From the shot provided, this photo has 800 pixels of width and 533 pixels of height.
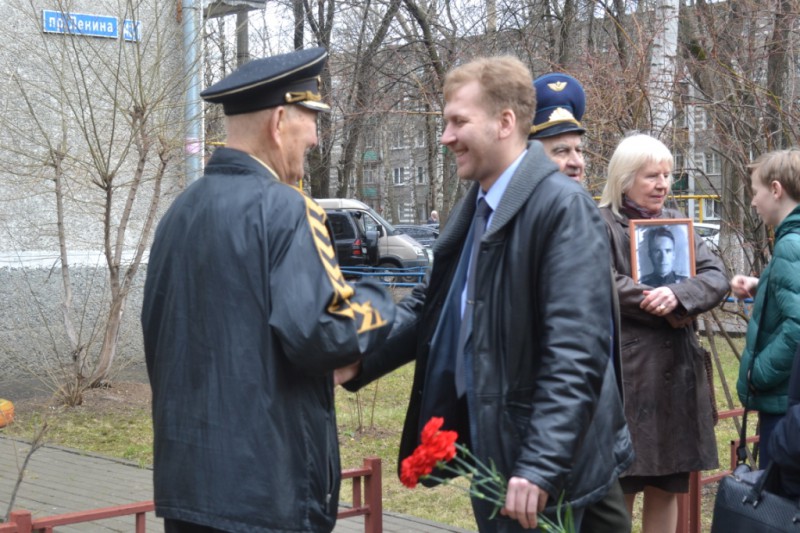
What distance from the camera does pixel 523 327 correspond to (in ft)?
9.48

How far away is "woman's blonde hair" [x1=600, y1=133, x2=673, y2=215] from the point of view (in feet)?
14.2

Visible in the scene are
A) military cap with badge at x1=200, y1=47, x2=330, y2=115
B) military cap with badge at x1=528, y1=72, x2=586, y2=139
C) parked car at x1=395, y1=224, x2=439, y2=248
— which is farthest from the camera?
parked car at x1=395, y1=224, x2=439, y2=248

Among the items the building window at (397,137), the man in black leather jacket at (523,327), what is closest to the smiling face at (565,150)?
the man in black leather jacket at (523,327)

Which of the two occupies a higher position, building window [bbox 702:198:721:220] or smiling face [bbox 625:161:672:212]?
smiling face [bbox 625:161:672:212]

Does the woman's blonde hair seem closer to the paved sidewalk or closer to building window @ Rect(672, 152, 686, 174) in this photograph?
the paved sidewalk

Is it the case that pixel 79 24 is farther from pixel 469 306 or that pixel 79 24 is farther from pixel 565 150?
pixel 469 306

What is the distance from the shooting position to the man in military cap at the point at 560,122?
13.2 feet

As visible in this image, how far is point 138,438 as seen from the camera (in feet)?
28.5

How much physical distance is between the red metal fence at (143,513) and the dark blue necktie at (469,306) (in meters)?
1.35

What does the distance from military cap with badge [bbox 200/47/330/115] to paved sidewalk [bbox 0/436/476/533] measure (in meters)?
3.56

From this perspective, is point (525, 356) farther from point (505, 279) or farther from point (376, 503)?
point (376, 503)

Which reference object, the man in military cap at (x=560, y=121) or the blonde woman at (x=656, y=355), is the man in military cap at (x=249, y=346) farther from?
the blonde woman at (x=656, y=355)

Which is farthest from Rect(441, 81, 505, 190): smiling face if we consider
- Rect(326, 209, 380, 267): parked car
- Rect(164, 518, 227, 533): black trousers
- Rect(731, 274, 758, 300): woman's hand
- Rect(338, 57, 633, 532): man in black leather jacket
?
Rect(326, 209, 380, 267): parked car

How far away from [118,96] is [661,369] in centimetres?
764
